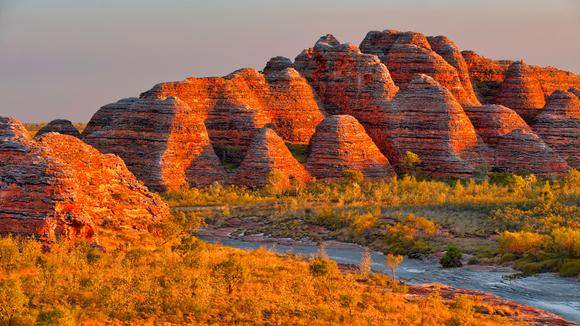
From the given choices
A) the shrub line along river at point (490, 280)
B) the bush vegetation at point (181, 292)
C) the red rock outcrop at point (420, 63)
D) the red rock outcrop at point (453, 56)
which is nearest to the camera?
the bush vegetation at point (181, 292)

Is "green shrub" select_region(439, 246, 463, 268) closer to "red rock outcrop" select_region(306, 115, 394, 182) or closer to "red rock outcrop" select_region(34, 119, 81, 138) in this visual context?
"red rock outcrop" select_region(306, 115, 394, 182)

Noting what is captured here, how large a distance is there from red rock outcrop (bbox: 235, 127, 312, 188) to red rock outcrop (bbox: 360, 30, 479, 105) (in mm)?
20394

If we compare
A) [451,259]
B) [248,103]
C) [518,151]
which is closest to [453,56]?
[518,151]

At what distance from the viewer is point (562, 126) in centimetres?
7675

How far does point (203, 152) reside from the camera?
63.0 m

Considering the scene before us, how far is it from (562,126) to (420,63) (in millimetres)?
15319

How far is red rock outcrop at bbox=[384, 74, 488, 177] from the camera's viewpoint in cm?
6800

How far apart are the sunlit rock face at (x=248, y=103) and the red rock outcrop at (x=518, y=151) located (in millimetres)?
16169

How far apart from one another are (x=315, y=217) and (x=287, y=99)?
20.9 metres

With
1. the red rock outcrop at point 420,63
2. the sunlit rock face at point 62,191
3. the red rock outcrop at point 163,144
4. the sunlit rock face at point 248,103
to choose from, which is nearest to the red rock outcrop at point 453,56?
the red rock outcrop at point 420,63

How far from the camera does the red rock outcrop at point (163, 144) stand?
198 feet

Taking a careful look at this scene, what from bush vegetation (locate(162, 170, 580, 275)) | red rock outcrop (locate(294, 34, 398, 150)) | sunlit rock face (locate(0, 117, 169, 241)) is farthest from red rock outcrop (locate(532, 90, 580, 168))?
sunlit rock face (locate(0, 117, 169, 241))

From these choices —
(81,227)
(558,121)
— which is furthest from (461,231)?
(558,121)

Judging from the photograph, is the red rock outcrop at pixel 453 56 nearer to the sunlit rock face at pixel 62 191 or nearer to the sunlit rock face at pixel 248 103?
the sunlit rock face at pixel 248 103
